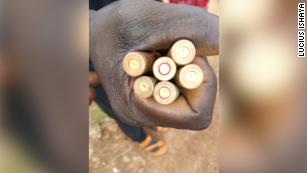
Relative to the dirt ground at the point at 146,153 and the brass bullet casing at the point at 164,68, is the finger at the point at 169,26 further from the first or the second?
the dirt ground at the point at 146,153

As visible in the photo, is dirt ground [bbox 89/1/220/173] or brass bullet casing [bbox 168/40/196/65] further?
dirt ground [bbox 89/1/220/173]

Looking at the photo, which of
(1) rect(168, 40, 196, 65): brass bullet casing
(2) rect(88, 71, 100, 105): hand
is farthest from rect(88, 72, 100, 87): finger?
(1) rect(168, 40, 196, 65): brass bullet casing

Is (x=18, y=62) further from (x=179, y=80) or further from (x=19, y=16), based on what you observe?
(x=179, y=80)

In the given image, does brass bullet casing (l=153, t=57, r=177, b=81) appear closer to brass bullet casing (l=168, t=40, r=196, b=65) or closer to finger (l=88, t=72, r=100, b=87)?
brass bullet casing (l=168, t=40, r=196, b=65)

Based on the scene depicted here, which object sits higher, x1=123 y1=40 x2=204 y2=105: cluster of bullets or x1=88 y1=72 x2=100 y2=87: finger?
x1=123 y1=40 x2=204 y2=105: cluster of bullets

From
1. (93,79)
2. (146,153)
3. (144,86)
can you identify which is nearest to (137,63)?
(144,86)

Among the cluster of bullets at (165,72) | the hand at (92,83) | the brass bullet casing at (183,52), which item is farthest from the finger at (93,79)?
the brass bullet casing at (183,52)

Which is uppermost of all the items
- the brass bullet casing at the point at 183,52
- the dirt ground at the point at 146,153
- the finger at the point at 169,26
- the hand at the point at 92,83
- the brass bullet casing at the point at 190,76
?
the finger at the point at 169,26

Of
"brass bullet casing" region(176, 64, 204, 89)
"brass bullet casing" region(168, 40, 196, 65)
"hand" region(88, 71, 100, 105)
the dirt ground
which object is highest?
"brass bullet casing" region(168, 40, 196, 65)
